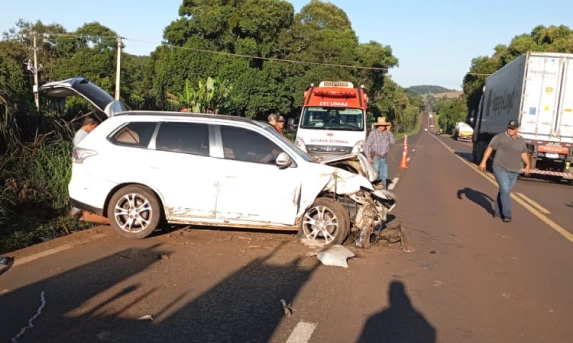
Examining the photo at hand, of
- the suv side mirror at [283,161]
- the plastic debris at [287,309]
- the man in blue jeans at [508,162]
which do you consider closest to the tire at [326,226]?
the suv side mirror at [283,161]

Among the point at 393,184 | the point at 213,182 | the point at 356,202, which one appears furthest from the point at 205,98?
the point at 356,202

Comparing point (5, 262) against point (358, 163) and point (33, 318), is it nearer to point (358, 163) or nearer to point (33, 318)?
point (33, 318)

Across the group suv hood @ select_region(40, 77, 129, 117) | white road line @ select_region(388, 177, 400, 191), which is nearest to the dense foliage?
white road line @ select_region(388, 177, 400, 191)

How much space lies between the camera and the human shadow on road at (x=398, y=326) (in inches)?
169

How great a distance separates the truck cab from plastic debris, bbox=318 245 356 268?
→ 23.7 ft

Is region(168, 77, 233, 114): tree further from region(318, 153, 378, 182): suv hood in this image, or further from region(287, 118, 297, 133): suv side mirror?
region(318, 153, 378, 182): suv hood

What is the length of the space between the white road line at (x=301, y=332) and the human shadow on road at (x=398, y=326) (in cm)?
42

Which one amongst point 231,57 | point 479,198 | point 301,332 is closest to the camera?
point 301,332

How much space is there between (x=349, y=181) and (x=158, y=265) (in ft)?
9.05

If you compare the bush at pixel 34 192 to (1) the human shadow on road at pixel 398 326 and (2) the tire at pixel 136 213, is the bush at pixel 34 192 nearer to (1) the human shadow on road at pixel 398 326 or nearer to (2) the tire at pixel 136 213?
(2) the tire at pixel 136 213

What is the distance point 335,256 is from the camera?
6.47 m

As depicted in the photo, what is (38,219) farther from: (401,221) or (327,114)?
(327,114)

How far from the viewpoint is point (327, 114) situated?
15414 millimetres

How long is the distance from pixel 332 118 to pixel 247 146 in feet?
27.5
